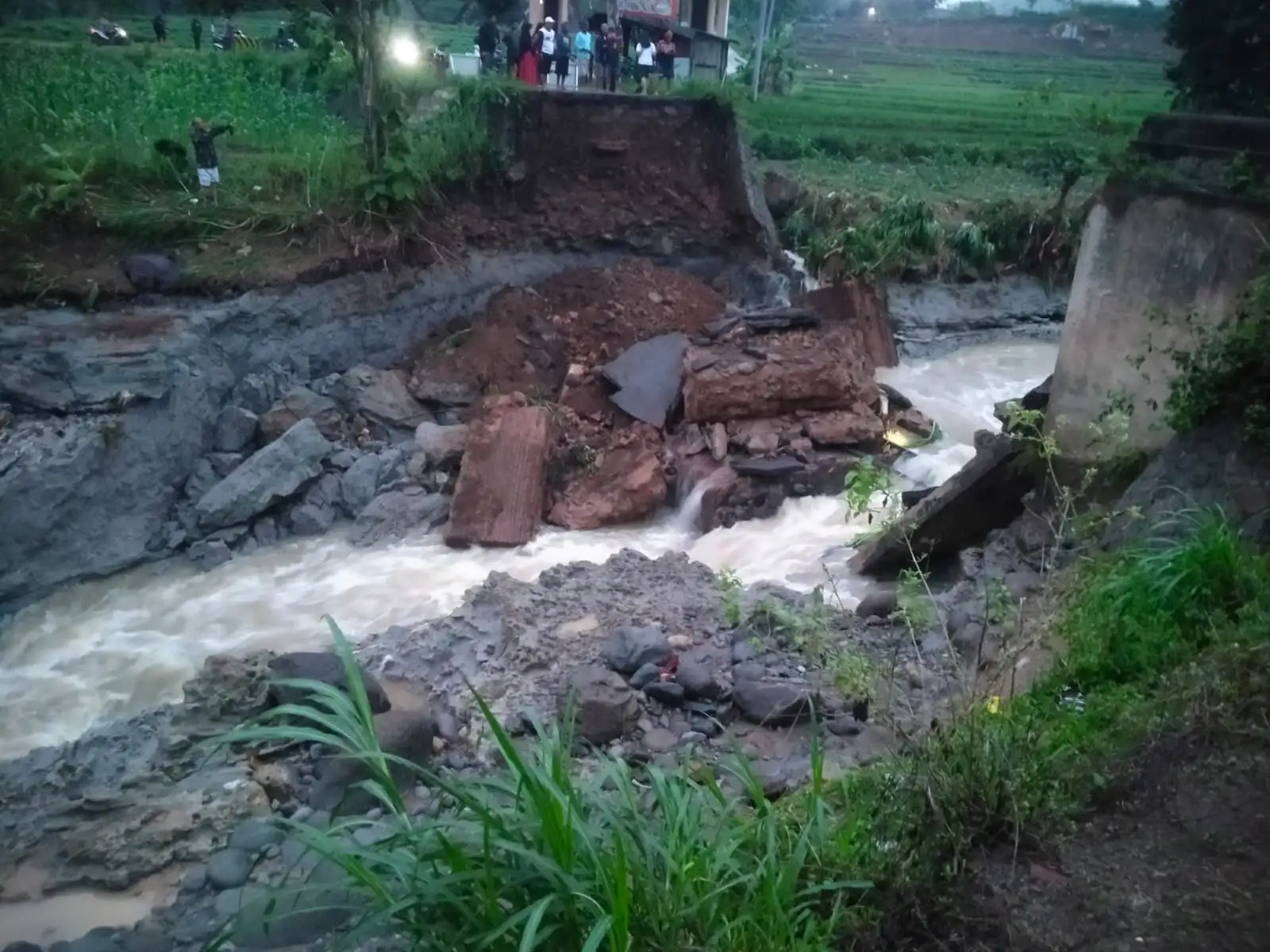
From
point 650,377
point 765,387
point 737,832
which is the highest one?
point 737,832

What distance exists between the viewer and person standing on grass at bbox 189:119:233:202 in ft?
33.7

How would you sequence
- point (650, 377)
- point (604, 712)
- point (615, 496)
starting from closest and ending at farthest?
point (604, 712), point (615, 496), point (650, 377)

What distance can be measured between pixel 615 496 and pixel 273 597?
3.06 meters

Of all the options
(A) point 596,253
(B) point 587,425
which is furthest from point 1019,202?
(B) point 587,425

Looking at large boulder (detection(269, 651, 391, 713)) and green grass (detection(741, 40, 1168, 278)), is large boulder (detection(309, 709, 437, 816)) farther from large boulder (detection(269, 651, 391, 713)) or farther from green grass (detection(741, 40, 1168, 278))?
green grass (detection(741, 40, 1168, 278))

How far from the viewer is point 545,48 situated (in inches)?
545

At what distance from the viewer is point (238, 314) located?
31.4ft

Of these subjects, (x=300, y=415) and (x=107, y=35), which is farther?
(x=107, y=35)

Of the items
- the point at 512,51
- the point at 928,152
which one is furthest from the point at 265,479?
the point at 928,152

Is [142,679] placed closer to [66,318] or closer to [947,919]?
[66,318]

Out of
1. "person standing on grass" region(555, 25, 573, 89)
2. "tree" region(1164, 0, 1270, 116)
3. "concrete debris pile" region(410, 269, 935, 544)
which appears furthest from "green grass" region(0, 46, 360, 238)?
"tree" region(1164, 0, 1270, 116)

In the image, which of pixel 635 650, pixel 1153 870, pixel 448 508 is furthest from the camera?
pixel 448 508

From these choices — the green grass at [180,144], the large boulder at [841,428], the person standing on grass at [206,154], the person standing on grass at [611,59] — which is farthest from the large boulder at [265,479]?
the person standing on grass at [611,59]

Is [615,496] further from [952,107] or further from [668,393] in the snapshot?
[952,107]
